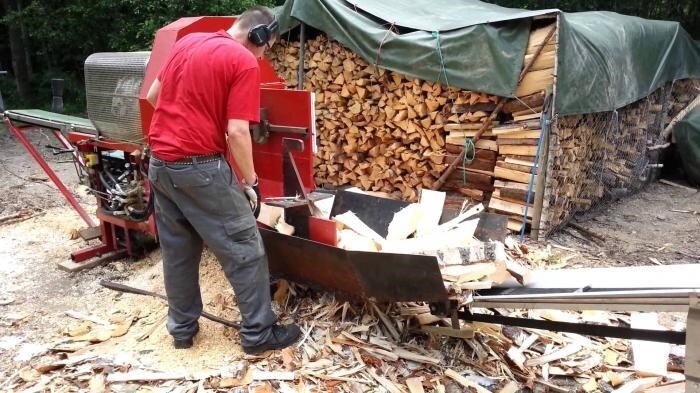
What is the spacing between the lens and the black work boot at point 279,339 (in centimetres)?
301

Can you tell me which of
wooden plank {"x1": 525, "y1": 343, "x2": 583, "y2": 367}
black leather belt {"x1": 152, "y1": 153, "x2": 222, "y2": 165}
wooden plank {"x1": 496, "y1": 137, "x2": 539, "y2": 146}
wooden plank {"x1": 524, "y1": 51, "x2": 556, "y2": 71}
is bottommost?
wooden plank {"x1": 525, "y1": 343, "x2": 583, "y2": 367}

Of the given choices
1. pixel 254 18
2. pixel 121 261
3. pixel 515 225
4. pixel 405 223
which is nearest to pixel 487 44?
pixel 515 225

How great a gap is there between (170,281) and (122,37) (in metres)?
9.74

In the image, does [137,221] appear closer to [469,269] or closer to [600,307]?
[469,269]

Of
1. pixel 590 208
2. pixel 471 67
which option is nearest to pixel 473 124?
pixel 471 67

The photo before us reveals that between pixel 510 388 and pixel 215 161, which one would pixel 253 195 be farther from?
pixel 510 388

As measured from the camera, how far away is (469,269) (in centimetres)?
278

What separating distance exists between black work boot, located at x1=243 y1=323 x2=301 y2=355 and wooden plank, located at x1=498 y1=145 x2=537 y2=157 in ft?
10.2

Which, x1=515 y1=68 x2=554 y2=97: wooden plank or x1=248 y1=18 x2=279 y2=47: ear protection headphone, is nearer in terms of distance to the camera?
x1=248 y1=18 x2=279 y2=47: ear protection headphone

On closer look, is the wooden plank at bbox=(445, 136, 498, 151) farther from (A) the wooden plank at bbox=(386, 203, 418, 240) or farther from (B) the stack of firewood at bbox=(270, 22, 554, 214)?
A: (A) the wooden plank at bbox=(386, 203, 418, 240)

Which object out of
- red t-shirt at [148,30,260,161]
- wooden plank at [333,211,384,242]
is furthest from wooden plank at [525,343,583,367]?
red t-shirt at [148,30,260,161]

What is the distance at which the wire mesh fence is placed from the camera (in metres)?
5.31

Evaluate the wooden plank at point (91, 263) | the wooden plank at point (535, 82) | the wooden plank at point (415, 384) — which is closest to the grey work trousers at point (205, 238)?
the wooden plank at point (415, 384)

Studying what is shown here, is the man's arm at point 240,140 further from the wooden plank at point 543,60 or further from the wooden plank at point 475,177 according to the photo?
the wooden plank at point 475,177
